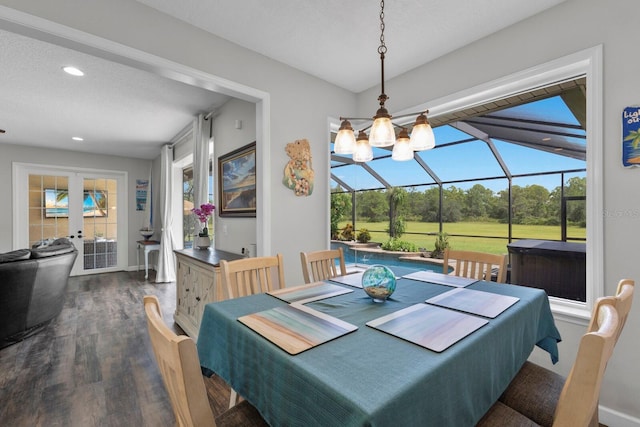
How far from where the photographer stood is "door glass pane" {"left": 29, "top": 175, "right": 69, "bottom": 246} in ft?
17.8

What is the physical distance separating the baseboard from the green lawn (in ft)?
3.94

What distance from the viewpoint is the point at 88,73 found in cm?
271

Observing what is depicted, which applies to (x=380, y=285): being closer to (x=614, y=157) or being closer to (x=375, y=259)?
(x=614, y=157)

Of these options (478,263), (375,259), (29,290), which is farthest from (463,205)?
(29,290)

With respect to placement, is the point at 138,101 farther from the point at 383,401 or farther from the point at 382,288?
the point at 383,401

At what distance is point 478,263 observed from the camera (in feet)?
6.82

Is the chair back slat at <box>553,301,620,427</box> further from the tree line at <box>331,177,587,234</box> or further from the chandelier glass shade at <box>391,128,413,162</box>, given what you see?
the tree line at <box>331,177,587,234</box>

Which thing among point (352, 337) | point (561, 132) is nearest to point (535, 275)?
point (561, 132)

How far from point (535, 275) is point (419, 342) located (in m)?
2.11

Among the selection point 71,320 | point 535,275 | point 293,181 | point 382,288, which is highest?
point 293,181

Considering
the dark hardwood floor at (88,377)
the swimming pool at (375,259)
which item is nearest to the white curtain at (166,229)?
the dark hardwood floor at (88,377)

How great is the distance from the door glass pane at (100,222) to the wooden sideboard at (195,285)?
420cm

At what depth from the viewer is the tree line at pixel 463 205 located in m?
2.47

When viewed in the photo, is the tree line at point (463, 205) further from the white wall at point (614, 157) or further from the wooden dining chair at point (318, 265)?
the wooden dining chair at point (318, 265)
